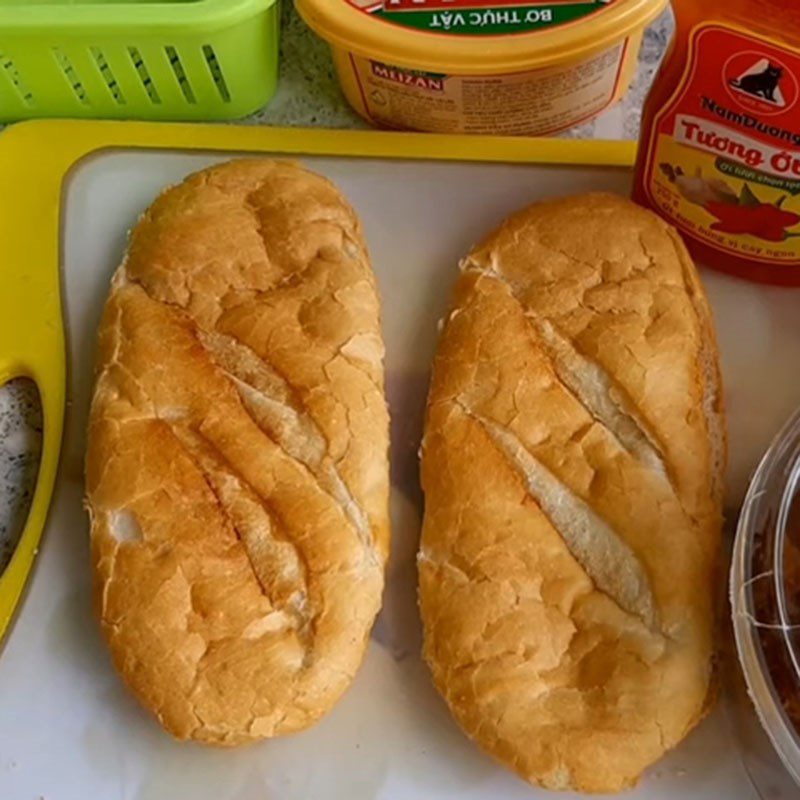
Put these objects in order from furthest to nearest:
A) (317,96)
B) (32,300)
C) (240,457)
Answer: (317,96) → (32,300) → (240,457)

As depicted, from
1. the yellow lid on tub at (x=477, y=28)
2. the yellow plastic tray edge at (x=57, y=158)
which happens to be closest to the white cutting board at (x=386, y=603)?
the yellow plastic tray edge at (x=57, y=158)

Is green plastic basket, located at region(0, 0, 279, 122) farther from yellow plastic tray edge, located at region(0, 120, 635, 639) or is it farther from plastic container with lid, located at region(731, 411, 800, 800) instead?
plastic container with lid, located at region(731, 411, 800, 800)

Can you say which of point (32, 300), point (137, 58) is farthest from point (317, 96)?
point (32, 300)

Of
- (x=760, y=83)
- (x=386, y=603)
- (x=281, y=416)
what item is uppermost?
(x=760, y=83)

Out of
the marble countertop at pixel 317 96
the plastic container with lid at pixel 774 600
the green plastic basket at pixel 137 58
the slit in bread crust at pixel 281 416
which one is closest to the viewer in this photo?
the plastic container with lid at pixel 774 600

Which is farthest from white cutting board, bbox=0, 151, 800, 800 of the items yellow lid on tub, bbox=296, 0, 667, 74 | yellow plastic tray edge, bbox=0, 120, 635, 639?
yellow lid on tub, bbox=296, 0, 667, 74

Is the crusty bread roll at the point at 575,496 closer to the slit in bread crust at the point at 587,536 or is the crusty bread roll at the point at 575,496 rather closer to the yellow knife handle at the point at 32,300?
the slit in bread crust at the point at 587,536

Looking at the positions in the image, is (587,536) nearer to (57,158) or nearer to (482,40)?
(482,40)

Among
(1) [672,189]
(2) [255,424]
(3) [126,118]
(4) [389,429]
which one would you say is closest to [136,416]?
(2) [255,424]
